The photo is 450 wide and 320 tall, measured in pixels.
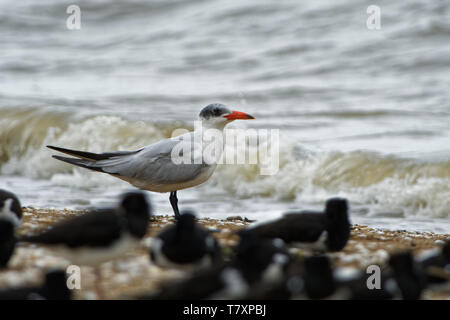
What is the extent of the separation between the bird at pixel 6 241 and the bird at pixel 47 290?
0.59 m

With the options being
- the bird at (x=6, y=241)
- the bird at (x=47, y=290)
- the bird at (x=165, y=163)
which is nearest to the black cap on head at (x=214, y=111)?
Answer: the bird at (x=165, y=163)

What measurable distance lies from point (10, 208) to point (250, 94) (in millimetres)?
8890

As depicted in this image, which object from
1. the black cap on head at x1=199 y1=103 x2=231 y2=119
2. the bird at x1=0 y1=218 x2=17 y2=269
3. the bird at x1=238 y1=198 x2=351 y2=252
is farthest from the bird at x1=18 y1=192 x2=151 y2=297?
the black cap on head at x1=199 y1=103 x2=231 y2=119

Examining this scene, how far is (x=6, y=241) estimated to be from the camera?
4098 mm

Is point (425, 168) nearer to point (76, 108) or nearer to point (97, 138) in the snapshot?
point (97, 138)

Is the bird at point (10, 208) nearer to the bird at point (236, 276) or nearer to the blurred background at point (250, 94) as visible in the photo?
the bird at point (236, 276)

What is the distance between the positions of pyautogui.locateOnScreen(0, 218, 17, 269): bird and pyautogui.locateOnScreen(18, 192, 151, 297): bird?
0.09 m

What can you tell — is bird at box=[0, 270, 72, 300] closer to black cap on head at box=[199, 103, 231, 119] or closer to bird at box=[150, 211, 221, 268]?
bird at box=[150, 211, 221, 268]

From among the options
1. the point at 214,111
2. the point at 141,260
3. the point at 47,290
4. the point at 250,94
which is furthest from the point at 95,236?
the point at 250,94

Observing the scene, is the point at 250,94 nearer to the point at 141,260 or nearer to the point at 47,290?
the point at 141,260
